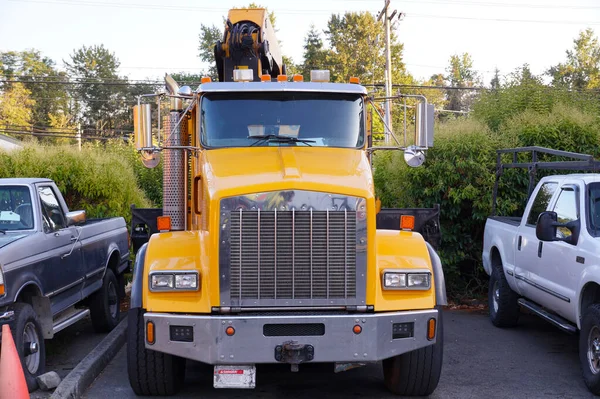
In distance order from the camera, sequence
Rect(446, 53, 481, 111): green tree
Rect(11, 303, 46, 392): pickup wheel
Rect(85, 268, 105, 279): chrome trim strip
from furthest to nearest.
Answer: Rect(446, 53, 481, 111): green tree → Rect(85, 268, 105, 279): chrome trim strip → Rect(11, 303, 46, 392): pickup wheel

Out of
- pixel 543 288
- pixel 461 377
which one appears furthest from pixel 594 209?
pixel 461 377

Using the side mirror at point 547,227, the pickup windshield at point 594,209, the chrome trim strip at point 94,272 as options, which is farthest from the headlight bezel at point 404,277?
the chrome trim strip at point 94,272

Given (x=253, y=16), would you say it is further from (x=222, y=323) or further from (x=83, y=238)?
(x=222, y=323)

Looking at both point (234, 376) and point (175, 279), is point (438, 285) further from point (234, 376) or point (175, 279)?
point (175, 279)

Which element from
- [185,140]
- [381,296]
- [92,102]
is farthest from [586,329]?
[92,102]

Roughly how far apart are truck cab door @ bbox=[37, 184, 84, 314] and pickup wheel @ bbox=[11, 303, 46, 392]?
22.9 inches

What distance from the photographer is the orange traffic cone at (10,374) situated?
522 centimetres

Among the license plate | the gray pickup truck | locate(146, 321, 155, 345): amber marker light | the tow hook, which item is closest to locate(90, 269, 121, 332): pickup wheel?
the gray pickup truck

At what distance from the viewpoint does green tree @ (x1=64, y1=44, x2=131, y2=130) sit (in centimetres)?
6612

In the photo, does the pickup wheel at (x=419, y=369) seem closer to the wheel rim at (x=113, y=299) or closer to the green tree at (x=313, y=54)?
the wheel rim at (x=113, y=299)

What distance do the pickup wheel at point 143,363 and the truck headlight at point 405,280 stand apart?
1.99 metres

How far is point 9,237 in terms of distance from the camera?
23.1ft

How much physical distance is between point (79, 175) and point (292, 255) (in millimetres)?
8335

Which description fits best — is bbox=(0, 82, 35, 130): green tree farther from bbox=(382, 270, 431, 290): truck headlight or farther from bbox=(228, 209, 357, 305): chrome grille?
bbox=(382, 270, 431, 290): truck headlight
